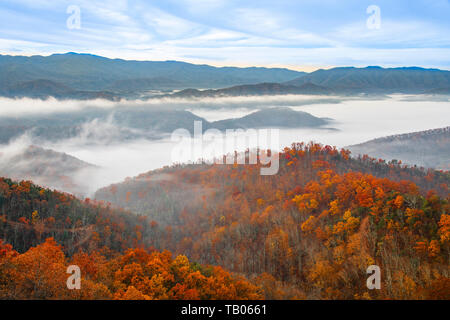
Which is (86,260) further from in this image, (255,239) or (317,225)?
(317,225)

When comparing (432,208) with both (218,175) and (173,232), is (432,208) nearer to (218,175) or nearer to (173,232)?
(173,232)

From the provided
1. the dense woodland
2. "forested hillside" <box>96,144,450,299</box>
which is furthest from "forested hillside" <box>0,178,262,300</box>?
"forested hillside" <box>96,144,450,299</box>

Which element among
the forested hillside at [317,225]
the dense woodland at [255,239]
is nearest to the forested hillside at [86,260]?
the dense woodland at [255,239]

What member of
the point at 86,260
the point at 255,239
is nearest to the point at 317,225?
the point at 255,239

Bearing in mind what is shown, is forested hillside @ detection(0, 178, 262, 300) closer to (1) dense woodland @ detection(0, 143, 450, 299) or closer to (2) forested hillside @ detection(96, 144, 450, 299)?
(1) dense woodland @ detection(0, 143, 450, 299)

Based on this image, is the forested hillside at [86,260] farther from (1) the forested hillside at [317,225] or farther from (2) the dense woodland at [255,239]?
(1) the forested hillside at [317,225]

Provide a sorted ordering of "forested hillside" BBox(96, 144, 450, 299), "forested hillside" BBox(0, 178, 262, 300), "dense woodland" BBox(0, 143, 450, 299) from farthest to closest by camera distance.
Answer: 1. "forested hillside" BBox(96, 144, 450, 299)
2. "dense woodland" BBox(0, 143, 450, 299)
3. "forested hillside" BBox(0, 178, 262, 300)
